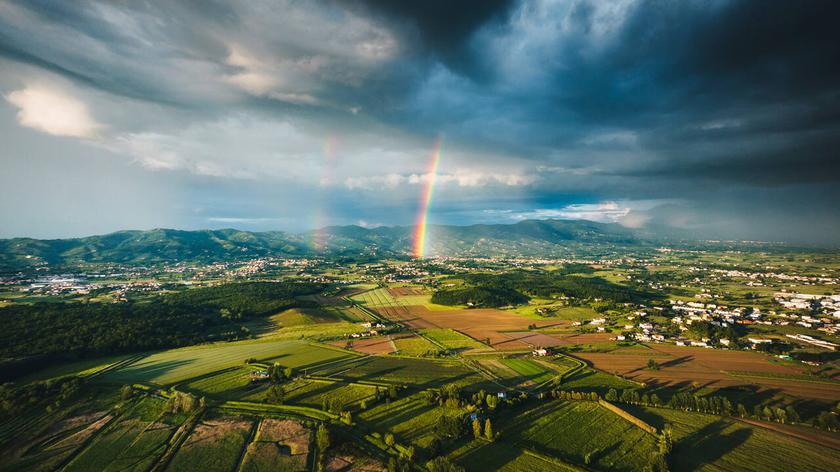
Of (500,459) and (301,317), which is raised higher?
(500,459)

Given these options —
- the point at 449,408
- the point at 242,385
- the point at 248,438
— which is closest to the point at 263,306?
the point at 242,385

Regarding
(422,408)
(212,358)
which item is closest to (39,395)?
(212,358)

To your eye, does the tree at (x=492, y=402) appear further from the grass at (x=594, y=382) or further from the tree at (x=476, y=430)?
the grass at (x=594, y=382)

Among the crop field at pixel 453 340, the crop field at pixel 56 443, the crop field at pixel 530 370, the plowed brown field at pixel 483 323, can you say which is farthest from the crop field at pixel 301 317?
the crop field at pixel 530 370

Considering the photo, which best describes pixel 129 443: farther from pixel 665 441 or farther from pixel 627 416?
pixel 627 416

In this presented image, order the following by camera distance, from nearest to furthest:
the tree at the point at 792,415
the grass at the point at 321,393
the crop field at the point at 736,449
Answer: the crop field at the point at 736,449
the tree at the point at 792,415
the grass at the point at 321,393

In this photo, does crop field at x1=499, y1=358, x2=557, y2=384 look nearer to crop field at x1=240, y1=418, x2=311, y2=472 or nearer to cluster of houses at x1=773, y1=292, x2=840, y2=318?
crop field at x1=240, y1=418, x2=311, y2=472

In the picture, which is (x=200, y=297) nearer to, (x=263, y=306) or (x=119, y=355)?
(x=263, y=306)
